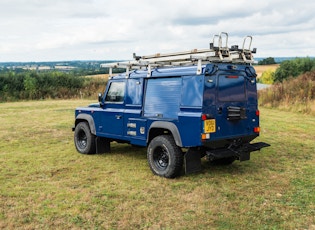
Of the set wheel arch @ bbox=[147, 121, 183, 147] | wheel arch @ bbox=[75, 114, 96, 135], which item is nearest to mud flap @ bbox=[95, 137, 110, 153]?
wheel arch @ bbox=[75, 114, 96, 135]

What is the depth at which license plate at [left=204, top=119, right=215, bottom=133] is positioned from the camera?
6176 millimetres

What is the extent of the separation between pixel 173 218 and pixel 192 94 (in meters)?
2.32

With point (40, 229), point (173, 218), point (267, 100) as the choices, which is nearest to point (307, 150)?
point (173, 218)

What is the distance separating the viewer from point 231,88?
6.70m

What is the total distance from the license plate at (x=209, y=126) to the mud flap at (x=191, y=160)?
55 centimetres

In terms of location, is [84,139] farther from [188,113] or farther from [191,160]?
[188,113]

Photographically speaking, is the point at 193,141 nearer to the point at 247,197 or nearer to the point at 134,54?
the point at 247,197

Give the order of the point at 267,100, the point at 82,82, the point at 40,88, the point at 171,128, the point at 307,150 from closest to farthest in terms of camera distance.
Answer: the point at 171,128
the point at 307,150
the point at 267,100
the point at 40,88
the point at 82,82

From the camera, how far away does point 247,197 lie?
575 centimetres

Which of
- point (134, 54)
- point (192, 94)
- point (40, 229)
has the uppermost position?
point (134, 54)

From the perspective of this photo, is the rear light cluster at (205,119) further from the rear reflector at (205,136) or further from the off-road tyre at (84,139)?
the off-road tyre at (84,139)

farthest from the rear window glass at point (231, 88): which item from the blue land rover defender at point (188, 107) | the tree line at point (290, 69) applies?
the tree line at point (290, 69)

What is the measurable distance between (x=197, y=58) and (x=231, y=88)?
96 cm

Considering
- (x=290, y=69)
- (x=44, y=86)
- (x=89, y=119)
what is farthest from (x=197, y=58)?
(x=290, y=69)
